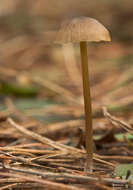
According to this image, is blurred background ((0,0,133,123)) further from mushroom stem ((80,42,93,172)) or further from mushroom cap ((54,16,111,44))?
mushroom cap ((54,16,111,44))

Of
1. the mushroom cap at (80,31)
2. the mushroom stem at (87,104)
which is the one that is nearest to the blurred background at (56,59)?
the mushroom stem at (87,104)

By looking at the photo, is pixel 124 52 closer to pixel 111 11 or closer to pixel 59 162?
pixel 111 11

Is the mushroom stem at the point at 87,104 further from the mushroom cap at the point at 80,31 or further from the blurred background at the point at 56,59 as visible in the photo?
the blurred background at the point at 56,59

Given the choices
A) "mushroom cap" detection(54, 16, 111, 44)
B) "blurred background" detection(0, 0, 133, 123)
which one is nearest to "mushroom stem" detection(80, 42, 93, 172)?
"mushroom cap" detection(54, 16, 111, 44)

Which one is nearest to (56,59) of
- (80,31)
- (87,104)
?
(87,104)

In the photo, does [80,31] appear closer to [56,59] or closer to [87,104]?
[87,104]
